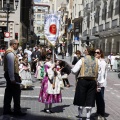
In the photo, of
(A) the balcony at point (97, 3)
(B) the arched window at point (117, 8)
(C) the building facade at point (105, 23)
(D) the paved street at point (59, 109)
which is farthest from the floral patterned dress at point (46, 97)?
(A) the balcony at point (97, 3)

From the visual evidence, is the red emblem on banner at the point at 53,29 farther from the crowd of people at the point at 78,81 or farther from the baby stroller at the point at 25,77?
the crowd of people at the point at 78,81

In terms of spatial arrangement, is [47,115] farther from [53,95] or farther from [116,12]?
[116,12]

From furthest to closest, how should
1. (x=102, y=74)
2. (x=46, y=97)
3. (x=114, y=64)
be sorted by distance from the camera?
1. (x=114, y=64)
2. (x=46, y=97)
3. (x=102, y=74)

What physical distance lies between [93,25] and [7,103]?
41448 mm

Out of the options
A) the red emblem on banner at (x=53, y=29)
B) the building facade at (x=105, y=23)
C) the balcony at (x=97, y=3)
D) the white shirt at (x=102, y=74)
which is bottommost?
the white shirt at (x=102, y=74)

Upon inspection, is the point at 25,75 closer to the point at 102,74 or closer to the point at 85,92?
the point at 102,74

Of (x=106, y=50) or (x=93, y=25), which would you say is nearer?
(x=106, y=50)

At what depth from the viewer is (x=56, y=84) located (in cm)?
914

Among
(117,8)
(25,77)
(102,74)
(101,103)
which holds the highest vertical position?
(117,8)

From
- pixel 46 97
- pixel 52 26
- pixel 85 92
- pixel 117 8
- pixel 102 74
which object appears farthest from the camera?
pixel 117 8

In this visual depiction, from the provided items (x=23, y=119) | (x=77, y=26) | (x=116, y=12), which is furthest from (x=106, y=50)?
(x=23, y=119)

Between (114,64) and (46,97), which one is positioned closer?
(46,97)

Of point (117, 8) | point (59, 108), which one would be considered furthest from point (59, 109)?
point (117, 8)

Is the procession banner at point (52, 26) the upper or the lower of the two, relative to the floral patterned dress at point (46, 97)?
upper
